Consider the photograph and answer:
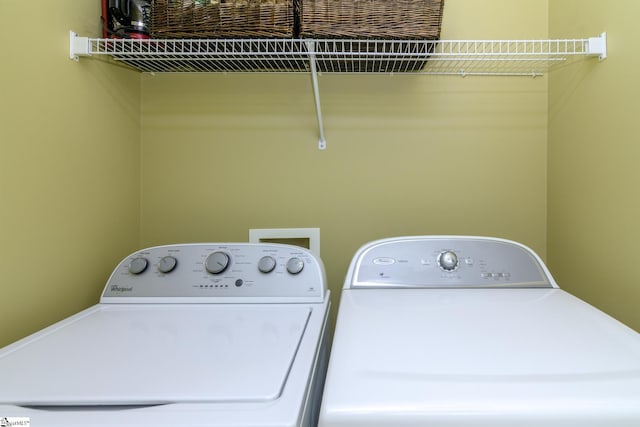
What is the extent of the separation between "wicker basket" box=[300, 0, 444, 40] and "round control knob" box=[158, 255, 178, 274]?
74 centimetres

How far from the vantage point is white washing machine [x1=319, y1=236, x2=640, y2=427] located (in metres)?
0.47

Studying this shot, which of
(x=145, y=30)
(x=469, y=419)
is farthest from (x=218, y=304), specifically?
(x=145, y=30)

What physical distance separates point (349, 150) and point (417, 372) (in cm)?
100

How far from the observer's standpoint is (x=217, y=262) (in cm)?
107

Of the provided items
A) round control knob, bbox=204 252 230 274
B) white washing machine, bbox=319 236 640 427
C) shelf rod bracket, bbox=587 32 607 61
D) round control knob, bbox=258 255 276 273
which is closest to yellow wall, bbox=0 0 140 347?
round control knob, bbox=204 252 230 274

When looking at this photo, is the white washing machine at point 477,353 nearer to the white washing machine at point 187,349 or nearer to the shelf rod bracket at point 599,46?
the white washing machine at point 187,349

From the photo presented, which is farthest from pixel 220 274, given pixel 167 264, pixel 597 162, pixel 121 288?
pixel 597 162

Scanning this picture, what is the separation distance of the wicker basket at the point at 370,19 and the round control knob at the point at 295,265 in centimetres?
63

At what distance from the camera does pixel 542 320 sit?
0.75 metres

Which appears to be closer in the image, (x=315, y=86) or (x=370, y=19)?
(x=370, y=19)

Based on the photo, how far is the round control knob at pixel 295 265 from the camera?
1055mm

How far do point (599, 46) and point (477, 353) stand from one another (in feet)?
3.19

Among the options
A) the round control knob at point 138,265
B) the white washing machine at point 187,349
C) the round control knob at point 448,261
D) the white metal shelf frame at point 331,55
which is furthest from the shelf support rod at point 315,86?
the round control knob at point 138,265

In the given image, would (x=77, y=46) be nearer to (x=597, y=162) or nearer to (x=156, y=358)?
(x=156, y=358)
